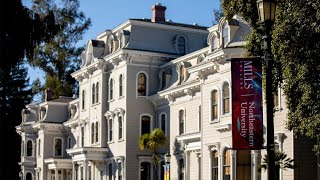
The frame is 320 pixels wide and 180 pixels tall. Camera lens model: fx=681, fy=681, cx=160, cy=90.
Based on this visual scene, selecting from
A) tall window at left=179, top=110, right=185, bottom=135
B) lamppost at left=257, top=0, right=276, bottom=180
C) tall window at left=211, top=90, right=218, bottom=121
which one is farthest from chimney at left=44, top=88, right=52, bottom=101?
lamppost at left=257, top=0, right=276, bottom=180

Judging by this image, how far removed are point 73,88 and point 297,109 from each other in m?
53.3

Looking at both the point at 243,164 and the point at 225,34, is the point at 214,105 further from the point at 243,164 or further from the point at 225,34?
the point at 243,164

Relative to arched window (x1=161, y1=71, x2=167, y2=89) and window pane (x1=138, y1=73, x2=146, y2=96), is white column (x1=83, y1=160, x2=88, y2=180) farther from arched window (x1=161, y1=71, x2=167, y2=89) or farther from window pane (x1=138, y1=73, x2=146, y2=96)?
arched window (x1=161, y1=71, x2=167, y2=89)

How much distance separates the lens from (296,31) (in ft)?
77.1

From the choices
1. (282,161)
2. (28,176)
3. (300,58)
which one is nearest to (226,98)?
(282,161)

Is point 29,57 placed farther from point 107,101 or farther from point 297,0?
point 107,101

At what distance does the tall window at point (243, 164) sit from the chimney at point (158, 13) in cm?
2160

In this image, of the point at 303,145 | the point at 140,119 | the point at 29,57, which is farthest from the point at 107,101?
the point at 29,57

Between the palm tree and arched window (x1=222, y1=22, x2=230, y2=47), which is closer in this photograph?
the palm tree

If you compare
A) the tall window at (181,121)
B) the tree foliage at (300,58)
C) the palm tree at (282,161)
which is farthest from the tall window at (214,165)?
the tree foliage at (300,58)

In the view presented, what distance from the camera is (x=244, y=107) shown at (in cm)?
2584

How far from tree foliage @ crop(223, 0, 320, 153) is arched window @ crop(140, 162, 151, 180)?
958 inches

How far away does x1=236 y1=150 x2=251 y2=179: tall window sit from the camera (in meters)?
32.4

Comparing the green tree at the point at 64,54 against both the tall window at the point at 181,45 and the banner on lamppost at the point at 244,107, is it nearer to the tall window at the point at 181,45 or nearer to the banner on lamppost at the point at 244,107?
the tall window at the point at 181,45
